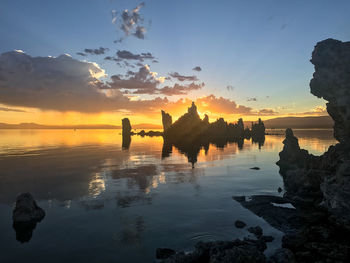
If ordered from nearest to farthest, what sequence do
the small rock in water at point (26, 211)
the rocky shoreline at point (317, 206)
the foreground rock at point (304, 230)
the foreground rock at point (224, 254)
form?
1. the foreground rock at point (224, 254)
2. the rocky shoreline at point (317, 206)
3. the foreground rock at point (304, 230)
4. the small rock in water at point (26, 211)

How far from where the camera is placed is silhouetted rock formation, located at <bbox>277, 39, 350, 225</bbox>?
29.0 metres

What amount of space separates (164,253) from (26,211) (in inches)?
751

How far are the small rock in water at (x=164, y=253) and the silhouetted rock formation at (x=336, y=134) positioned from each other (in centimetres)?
2095

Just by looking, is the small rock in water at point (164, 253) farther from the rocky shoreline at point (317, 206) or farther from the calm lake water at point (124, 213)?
the rocky shoreline at point (317, 206)

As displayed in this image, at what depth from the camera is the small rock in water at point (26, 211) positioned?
1078 inches

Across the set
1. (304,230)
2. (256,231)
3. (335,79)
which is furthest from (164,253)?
(335,79)

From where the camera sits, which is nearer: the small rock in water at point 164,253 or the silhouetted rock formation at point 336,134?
the small rock in water at point 164,253

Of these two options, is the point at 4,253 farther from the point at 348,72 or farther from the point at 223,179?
the point at 348,72

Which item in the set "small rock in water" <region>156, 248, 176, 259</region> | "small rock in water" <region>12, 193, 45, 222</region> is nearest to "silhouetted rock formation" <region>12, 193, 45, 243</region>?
"small rock in water" <region>12, 193, 45, 222</region>

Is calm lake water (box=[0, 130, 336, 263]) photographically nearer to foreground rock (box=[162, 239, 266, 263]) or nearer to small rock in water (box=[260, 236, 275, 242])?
small rock in water (box=[260, 236, 275, 242])

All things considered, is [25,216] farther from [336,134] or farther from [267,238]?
[336,134]

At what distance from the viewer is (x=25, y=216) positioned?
27.4m

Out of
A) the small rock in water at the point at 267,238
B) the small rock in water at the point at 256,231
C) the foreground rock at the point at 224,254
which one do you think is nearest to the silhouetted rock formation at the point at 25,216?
the foreground rock at the point at 224,254

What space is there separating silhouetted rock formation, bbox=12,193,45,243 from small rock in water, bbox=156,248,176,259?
14765 mm
